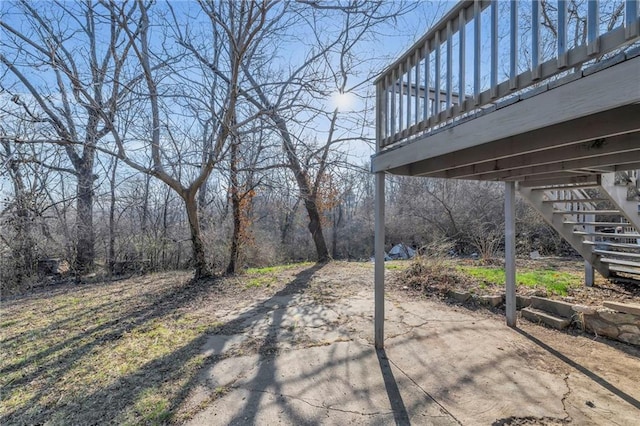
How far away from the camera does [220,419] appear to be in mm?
1828

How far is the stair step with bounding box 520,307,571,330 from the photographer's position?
3191mm

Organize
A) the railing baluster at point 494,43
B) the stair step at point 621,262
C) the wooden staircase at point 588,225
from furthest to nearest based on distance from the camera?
the stair step at point 621,262 < the wooden staircase at point 588,225 < the railing baluster at point 494,43

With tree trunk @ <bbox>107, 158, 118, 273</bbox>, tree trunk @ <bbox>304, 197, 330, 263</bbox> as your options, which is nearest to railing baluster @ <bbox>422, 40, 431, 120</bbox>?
tree trunk @ <bbox>304, 197, 330, 263</bbox>

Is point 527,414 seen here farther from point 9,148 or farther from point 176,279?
point 9,148

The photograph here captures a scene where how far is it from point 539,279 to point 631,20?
4427 mm

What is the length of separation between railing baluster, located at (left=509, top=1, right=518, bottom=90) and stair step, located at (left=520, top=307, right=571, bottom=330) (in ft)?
9.57

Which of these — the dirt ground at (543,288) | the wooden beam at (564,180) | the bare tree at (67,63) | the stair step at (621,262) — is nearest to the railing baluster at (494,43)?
the wooden beam at (564,180)

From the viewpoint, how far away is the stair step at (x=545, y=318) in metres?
3.19

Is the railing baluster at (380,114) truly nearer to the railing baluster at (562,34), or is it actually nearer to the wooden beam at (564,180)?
the railing baluster at (562,34)

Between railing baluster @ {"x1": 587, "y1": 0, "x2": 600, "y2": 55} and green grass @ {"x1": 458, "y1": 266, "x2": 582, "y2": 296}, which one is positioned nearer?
railing baluster @ {"x1": 587, "y1": 0, "x2": 600, "y2": 55}

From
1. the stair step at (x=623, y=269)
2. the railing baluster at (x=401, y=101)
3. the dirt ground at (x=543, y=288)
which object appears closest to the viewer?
the railing baluster at (x=401, y=101)

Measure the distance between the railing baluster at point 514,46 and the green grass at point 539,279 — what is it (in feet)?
12.2

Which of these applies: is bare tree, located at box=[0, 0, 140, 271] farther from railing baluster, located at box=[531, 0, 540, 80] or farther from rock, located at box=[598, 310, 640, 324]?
rock, located at box=[598, 310, 640, 324]

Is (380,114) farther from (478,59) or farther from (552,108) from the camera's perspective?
(552,108)
